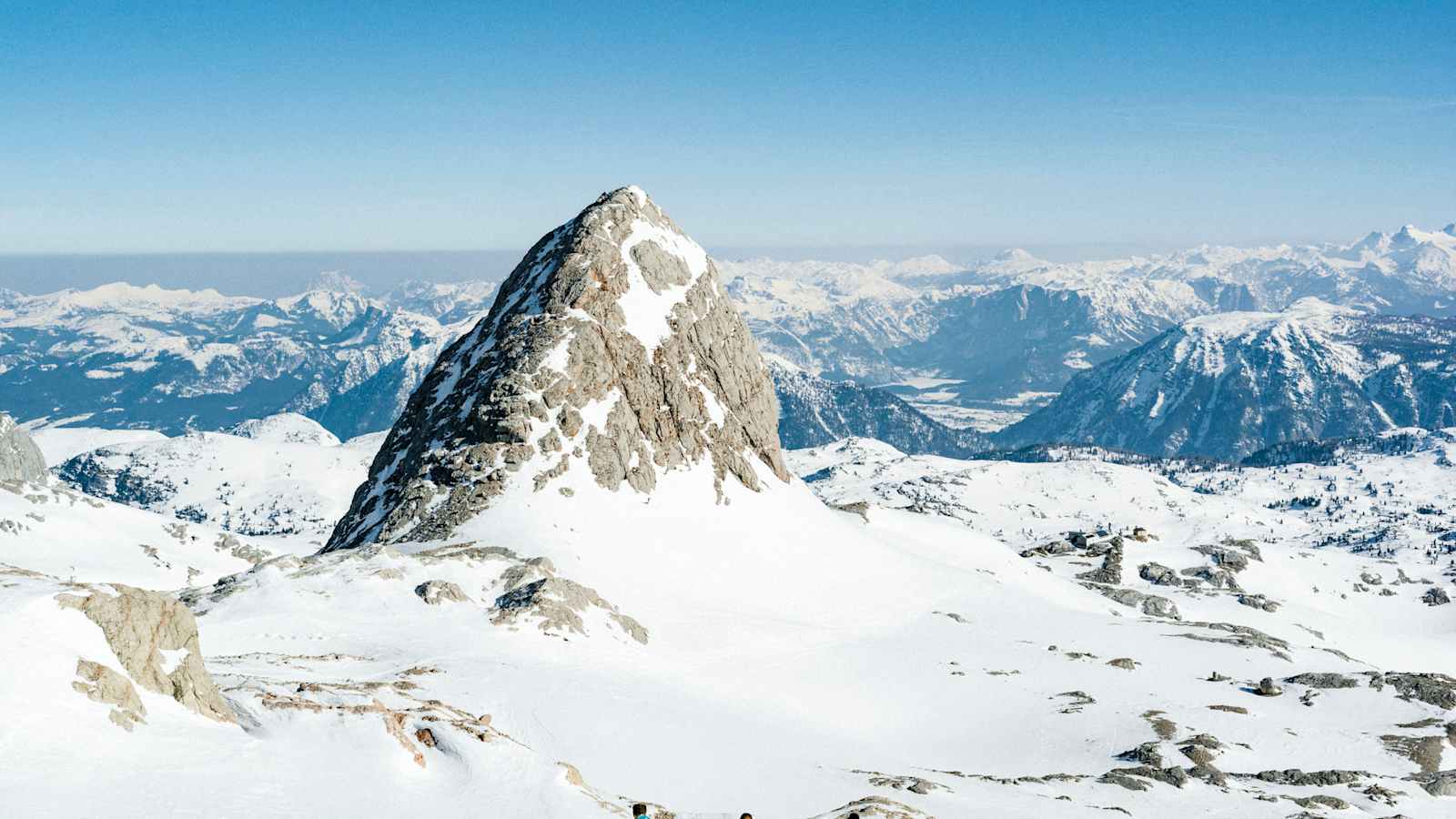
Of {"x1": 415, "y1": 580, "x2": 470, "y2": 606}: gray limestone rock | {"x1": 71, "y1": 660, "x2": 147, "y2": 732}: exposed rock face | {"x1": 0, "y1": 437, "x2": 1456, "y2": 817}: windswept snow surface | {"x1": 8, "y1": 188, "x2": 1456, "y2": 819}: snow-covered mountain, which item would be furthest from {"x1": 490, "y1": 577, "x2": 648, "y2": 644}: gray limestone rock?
{"x1": 71, "y1": 660, "x2": 147, "y2": 732}: exposed rock face

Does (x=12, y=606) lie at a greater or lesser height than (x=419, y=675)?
greater

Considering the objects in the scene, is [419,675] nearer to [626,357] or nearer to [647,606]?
[647,606]

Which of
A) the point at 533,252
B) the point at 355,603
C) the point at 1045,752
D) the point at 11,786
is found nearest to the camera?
the point at 11,786

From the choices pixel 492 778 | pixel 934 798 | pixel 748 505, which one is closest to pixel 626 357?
pixel 748 505

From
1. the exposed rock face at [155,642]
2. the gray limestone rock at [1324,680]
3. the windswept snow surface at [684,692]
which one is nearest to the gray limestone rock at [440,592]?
the windswept snow surface at [684,692]

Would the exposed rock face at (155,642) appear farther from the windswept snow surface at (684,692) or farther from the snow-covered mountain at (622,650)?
the windswept snow surface at (684,692)

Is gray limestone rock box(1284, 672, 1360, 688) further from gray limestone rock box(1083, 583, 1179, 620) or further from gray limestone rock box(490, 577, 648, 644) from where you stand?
gray limestone rock box(1083, 583, 1179, 620)

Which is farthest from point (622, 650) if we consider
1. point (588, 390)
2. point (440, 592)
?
point (588, 390)
